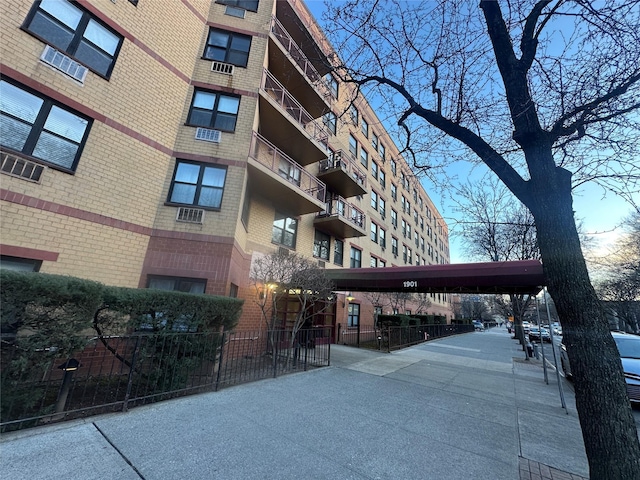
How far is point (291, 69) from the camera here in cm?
1237

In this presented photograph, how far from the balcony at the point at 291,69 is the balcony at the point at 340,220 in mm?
5289

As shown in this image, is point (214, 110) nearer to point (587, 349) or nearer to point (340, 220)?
point (340, 220)

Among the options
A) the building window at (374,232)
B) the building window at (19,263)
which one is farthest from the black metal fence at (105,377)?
the building window at (374,232)

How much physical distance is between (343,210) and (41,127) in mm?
12826

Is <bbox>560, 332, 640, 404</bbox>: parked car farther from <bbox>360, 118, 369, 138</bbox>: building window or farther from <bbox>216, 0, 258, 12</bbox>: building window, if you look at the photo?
<bbox>360, 118, 369, 138</bbox>: building window

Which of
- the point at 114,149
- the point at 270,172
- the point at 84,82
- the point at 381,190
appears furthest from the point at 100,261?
the point at 381,190

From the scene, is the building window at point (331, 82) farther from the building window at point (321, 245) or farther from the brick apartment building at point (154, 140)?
the building window at point (321, 245)

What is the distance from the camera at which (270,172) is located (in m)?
10.3

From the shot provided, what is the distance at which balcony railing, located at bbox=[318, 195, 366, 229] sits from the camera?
15.6 m

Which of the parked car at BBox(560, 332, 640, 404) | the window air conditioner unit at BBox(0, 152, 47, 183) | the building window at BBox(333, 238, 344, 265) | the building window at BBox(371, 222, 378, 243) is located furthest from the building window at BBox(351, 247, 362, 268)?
the window air conditioner unit at BBox(0, 152, 47, 183)

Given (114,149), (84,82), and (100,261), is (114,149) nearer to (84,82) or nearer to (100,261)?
(84,82)

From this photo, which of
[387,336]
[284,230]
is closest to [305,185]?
[284,230]

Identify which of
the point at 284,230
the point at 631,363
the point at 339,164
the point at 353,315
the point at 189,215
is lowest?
the point at 631,363

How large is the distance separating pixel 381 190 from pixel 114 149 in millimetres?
19906
